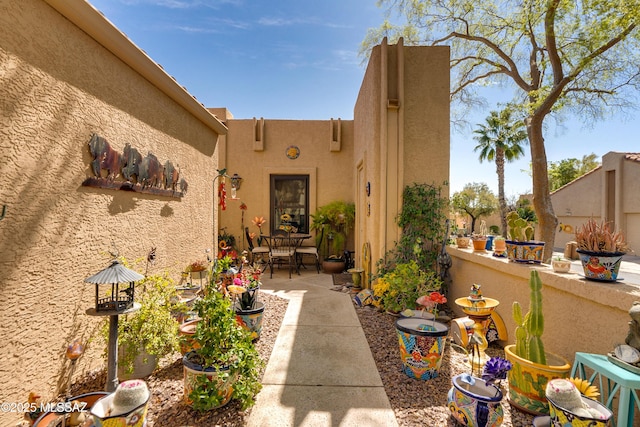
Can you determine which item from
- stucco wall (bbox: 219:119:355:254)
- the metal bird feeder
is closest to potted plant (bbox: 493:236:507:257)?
the metal bird feeder

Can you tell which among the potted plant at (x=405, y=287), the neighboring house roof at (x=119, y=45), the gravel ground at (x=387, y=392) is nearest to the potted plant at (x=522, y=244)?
the gravel ground at (x=387, y=392)

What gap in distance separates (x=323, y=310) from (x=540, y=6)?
7005mm

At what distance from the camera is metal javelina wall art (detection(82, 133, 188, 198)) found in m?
2.65

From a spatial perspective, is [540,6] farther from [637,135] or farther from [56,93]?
[56,93]

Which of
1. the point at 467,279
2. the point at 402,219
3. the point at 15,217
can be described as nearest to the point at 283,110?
the point at 402,219

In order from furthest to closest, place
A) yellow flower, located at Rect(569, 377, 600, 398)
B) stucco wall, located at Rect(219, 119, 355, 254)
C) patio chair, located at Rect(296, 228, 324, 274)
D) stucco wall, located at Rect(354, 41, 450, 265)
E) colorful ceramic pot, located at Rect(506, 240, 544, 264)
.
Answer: stucco wall, located at Rect(219, 119, 355, 254)
patio chair, located at Rect(296, 228, 324, 274)
stucco wall, located at Rect(354, 41, 450, 265)
colorful ceramic pot, located at Rect(506, 240, 544, 264)
yellow flower, located at Rect(569, 377, 600, 398)

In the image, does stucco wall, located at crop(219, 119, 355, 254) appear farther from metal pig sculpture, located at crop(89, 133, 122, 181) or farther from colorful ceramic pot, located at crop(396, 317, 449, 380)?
colorful ceramic pot, located at crop(396, 317, 449, 380)

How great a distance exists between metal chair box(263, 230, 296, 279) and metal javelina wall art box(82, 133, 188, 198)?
129 inches

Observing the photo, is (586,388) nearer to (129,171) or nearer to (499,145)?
(129,171)

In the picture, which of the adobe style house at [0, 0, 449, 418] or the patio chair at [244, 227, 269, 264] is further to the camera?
the patio chair at [244, 227, 269, 264]

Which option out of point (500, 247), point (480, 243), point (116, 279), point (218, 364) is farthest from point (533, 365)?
point (116, 279)

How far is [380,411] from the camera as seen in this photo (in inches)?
89.2

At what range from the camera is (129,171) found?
3.10 meters

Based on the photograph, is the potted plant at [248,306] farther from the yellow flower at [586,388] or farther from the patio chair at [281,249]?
the patio chair at [281,249]
